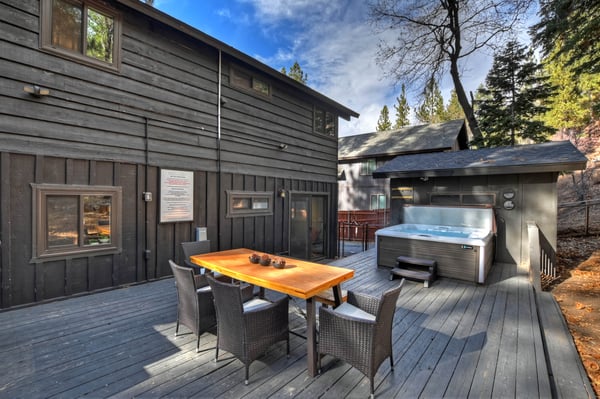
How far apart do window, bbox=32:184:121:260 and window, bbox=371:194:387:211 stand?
13362 millimetres

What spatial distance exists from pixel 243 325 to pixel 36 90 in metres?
3.85

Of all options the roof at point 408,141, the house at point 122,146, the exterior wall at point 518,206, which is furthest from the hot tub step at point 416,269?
the roof at point 408,141

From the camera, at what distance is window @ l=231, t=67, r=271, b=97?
5594 mm

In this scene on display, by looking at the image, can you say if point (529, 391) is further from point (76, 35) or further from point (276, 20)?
point (276, 20)

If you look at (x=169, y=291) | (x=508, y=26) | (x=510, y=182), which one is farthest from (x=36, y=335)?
(x=508, y=26)

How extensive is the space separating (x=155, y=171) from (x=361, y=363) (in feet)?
13.4

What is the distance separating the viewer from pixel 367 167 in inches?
643

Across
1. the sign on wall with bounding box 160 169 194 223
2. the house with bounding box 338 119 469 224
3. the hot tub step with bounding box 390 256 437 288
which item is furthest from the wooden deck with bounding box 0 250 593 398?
the house with bounding box 338 119 469 224

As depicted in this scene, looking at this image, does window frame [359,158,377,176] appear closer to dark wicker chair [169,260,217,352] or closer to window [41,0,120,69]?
window [41,0,120,69]

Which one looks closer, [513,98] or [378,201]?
[513,98]

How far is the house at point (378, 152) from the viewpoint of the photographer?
14.7 meters

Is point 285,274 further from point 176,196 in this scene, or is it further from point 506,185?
point 506,185

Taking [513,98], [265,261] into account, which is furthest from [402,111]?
[265,261]

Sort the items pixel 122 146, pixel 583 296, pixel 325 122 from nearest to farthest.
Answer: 1. pixel 583 296
2. pixel 122 146
3. pixel 325 122
